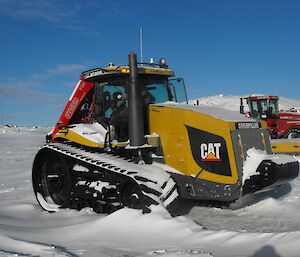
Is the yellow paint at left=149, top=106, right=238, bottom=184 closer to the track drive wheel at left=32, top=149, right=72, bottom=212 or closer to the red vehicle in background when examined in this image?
the track drive wheel at left=32, top=149, right=72, bottom=212

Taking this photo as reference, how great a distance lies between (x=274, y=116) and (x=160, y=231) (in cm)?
1582

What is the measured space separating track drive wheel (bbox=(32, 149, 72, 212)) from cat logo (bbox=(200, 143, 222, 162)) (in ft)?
9.26

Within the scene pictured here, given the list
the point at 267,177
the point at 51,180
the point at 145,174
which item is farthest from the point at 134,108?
the point at 51,180

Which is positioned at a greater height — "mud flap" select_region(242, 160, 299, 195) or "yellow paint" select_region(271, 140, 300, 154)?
"mud flap" select_region(242, 160, 299, 195)

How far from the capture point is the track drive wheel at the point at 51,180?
307 inches

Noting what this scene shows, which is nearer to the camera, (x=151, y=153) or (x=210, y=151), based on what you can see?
(x=210, y=151)

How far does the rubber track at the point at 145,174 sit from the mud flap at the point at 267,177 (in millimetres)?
1212

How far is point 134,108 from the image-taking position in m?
6.65

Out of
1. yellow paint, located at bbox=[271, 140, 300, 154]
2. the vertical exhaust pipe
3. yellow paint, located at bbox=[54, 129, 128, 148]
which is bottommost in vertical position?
yellow paint, located at bbox=[271, 140, 300, 154]

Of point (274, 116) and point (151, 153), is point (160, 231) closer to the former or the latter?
point (151, 153)

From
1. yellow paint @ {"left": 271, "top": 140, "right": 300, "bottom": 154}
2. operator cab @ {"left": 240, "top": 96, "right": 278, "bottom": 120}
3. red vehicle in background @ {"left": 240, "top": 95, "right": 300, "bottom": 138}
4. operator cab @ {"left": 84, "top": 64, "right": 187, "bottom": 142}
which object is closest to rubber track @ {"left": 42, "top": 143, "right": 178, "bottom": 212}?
operator cab @ {"left": 84, "top": 64, "right": 187, "bottom": 142}

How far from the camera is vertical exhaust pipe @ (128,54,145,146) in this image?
21.8 feet

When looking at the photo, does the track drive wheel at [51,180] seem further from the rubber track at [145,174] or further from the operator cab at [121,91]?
the operator cab at [121,91]

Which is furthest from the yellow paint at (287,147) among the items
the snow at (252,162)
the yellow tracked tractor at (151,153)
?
the snow at (252,162)
